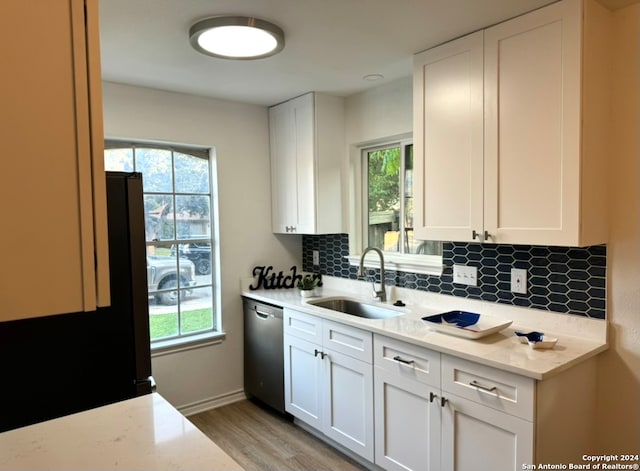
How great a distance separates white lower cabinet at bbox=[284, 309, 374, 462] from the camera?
2.45m

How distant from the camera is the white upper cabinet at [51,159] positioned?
0.64 metres

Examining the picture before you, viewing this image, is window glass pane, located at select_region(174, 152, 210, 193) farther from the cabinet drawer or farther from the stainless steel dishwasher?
the cabinet drawer

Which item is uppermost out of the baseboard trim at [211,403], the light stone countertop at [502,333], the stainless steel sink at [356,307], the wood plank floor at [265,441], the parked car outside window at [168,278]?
the parked car outside window at [168,278]

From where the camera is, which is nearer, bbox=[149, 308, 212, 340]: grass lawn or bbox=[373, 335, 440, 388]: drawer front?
bbox=[373, 335, 440, 388]: drawer front

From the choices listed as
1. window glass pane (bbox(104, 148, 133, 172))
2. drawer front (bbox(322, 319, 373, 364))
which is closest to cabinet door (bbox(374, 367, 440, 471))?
drawer front (bbox(322, 319, 373, 364))

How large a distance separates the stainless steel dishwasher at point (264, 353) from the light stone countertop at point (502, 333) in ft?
0.99

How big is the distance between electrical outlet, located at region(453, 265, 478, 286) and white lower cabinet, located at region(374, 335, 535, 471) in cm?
65

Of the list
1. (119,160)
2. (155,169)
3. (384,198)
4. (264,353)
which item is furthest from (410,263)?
(119,160)

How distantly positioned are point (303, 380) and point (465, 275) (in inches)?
49.1

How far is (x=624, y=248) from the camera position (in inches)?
76.7

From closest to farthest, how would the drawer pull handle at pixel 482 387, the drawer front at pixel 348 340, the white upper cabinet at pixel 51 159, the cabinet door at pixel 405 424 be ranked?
the white upper cabinet at pixel 51 159 → the drawer pull handle at pixel 482 387 → the cabinet door at pixel 405 424 → the drawer front at pixel 348 340

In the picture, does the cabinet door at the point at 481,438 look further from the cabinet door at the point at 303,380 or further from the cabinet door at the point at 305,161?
the cabinet door at the point at 305,161

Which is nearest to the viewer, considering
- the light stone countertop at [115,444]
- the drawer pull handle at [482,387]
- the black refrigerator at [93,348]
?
the light stone countertop at [115,444]

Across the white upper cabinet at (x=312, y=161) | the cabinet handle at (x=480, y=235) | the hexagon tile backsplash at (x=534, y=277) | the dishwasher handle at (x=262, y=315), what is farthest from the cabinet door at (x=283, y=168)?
the cabinet handle at (x=480, y=235)
